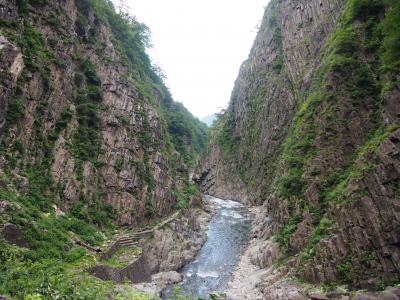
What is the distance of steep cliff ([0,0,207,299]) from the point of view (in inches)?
859

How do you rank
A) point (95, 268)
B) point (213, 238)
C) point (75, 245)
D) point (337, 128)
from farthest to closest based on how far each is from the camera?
point (213, 238) → point (337, 128) → point (75, 245) → point (95, 268)

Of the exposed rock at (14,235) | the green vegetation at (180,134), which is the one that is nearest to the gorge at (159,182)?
the exposed rock at (14,235)

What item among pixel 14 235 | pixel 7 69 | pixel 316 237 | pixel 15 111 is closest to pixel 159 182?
pixel 15 111

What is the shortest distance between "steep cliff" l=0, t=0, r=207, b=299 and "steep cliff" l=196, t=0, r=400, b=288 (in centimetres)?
1341

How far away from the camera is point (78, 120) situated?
35.3 m

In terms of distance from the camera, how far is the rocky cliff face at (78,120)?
28062 millimetres

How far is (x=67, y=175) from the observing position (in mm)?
30672

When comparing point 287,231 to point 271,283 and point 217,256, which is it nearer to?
point 271,283

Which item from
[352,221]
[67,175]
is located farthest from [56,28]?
[352,221]

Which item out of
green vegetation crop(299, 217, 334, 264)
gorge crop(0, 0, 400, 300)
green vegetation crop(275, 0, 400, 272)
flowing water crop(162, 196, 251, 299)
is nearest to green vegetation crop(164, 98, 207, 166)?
gorge crop(0, 0, 400, 300)

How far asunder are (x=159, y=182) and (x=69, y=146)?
38.4ft

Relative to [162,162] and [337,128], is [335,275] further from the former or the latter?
[162,162]

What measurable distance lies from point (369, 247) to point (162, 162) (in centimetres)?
2832

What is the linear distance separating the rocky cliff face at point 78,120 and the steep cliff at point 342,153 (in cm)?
1463
